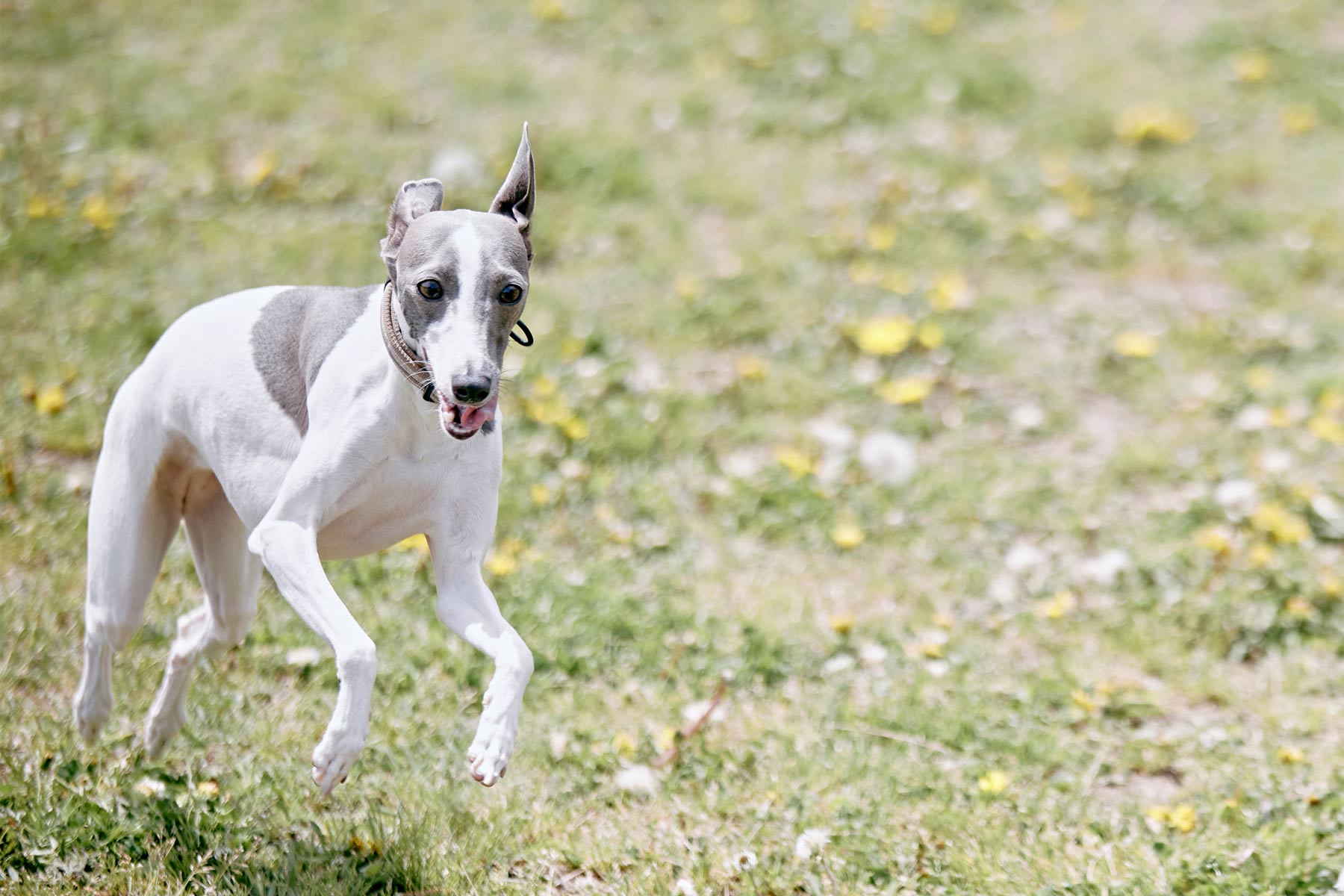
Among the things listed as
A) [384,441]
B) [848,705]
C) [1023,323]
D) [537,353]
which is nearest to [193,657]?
[384,441]

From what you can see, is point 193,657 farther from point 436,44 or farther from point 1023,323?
point 436,44

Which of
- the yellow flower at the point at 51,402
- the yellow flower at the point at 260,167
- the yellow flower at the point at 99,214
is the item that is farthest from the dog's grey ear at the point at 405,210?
the yellow flower at the point at 260,167

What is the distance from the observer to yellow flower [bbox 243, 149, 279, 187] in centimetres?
612

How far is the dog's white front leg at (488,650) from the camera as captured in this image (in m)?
2.51

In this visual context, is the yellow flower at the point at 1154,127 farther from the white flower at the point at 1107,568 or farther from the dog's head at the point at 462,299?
the dog's head at the point at 462,299

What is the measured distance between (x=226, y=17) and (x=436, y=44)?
112cm

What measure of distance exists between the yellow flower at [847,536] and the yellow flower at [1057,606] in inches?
23.5

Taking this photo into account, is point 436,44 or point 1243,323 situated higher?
point 436,44

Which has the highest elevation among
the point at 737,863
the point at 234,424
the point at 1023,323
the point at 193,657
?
the point at 234,424

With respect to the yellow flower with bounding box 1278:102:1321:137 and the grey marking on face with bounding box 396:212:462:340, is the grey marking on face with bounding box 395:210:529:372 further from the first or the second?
the yellow flower with bounding box 1278:102:1321:137

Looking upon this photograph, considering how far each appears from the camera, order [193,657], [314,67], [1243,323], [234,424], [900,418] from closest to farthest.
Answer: [234,424] < [193,657] < [900,418] < [1243,323] < [314,67]

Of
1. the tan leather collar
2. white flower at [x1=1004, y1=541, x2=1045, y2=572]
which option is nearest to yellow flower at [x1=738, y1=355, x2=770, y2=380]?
white flower at [x1=1004, y1=541, x2=1045, y2=572]

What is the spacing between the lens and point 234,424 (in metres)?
2.85

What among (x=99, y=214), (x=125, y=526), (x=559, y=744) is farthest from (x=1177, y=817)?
(x=99, y=214)
